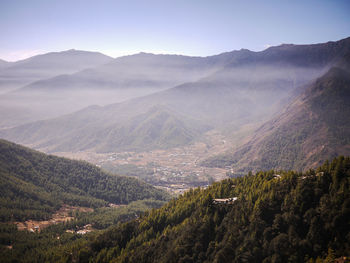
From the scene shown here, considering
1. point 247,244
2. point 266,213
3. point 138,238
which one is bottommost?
point 138,238

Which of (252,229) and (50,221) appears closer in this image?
(252,229)

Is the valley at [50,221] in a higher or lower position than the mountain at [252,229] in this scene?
lower

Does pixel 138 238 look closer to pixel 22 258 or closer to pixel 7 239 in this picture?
pixel 22 258

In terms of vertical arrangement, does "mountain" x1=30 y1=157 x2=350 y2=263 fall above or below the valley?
above

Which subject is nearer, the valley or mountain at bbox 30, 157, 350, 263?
mountain at bbox 30, 157, 350, 263

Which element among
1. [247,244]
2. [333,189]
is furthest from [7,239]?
[333,189]

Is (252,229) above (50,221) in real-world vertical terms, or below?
above

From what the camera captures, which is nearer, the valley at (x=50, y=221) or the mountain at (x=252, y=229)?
the mountain at (x=252, y=229)

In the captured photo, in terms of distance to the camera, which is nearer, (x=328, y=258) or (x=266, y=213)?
(x=328, y=258)
